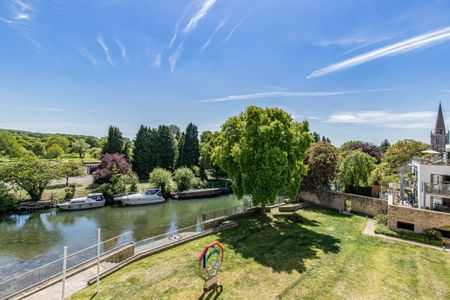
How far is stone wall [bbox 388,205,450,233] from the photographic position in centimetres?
1684

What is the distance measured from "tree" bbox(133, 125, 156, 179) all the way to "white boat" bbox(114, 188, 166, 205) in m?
15.3

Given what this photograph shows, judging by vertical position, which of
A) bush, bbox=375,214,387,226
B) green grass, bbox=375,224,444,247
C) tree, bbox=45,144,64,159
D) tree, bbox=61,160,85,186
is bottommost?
green grass, bbox=375,224,444,247

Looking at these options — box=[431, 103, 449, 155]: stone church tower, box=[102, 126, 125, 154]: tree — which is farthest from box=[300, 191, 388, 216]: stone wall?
box=[102, 126, 125, 154]: tree

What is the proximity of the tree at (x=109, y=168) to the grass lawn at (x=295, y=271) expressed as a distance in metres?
28.4

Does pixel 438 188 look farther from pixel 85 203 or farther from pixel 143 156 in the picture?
pixel 143 156

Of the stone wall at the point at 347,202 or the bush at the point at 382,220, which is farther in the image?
the stone wall at the point at 347,202

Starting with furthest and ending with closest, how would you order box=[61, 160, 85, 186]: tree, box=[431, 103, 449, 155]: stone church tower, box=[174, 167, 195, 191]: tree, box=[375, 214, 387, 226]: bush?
box=[431, 103, 449, 155]: stone church tower, box=[174, 167, 195, 191]: tree, box=[61, 160, 85, 186]: tree, box=[375, 214, 387, 226]: bush

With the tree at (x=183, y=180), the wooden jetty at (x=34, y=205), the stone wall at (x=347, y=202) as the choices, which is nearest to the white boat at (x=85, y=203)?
the wooden jetty at (x=34, y=205)

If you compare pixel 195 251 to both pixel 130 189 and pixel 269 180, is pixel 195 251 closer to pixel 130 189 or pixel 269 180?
pixel 269 180

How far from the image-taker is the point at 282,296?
10.0 meters

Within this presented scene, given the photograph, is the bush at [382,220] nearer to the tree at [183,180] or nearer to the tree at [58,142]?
the tree at [183,180]

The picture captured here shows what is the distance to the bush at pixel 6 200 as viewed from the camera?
2794cm

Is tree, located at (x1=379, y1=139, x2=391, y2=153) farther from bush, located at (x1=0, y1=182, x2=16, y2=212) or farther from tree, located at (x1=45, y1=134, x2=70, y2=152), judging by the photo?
tree, located at (x1=45, y1=134, x2=70, y2=152)

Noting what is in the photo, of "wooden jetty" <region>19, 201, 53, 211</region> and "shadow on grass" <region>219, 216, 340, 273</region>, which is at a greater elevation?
"shadow on grass" <region>219, 216, 340, 273</region>
